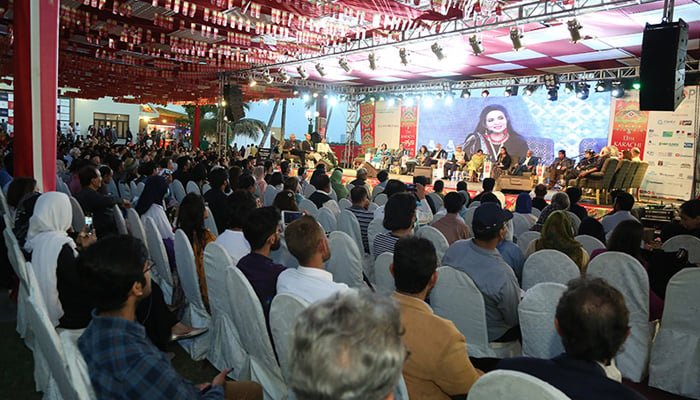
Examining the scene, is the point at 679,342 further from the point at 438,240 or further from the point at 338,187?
the point at 338,187

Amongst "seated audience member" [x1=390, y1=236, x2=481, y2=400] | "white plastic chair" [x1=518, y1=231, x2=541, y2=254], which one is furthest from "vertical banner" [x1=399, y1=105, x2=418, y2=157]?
"seated audience member" [x1=390, y1=236, x2=481, y2=400]

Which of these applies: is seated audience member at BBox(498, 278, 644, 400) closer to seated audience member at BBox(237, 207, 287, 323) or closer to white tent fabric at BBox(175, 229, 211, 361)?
seated audience member at BBox(237, 207, 287, 323)

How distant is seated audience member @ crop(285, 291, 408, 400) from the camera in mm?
901

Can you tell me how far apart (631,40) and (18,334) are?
36.4 feet

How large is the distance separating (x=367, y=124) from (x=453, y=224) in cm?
1781

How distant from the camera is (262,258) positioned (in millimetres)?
2611

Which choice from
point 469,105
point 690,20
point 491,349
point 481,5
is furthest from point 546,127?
point 491,349

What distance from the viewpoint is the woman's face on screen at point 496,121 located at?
16.6 metres

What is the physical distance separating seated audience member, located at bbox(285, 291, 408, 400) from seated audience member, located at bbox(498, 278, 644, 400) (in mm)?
708

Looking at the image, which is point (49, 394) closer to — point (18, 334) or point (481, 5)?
point (18, 334)

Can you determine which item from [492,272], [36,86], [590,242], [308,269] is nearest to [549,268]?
[492,272]

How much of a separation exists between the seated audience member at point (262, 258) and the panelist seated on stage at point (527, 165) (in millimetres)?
12560

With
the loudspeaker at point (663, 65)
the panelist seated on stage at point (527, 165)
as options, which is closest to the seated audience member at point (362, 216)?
the loudspeaker at point (663, 65)

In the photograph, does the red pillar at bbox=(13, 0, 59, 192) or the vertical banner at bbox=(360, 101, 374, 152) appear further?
the vertical banner at bbox=(360, 101, 374, 152)
